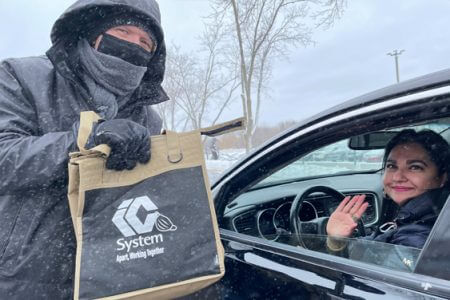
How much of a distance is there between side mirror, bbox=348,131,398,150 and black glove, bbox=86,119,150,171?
109cm

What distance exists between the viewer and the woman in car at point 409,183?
1726mm

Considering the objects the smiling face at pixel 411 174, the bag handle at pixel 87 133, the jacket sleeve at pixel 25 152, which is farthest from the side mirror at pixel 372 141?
the jacket sleeve at pixel 25 152

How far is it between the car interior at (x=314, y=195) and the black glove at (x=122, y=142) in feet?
1.96

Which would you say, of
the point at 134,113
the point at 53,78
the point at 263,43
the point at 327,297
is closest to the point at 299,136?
the point at 327,297

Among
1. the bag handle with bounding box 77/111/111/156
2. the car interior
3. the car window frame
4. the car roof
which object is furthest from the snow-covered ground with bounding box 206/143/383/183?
the bag handle with bounding box 77/111/111/156

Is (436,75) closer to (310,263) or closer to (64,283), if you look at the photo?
(310,263)

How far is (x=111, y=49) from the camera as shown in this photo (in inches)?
73.2

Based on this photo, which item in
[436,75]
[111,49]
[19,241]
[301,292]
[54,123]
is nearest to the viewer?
[436,75]

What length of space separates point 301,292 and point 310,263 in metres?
0.11

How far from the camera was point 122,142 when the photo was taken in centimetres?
141

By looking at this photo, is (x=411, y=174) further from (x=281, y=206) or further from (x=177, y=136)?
(x=177, y=136)

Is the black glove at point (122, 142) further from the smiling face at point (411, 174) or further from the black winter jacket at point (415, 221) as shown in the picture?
the smiling face at point (411, 174)

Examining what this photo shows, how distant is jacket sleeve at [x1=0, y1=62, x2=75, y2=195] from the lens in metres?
1.45

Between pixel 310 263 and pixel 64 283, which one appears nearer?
pixel 310 263
